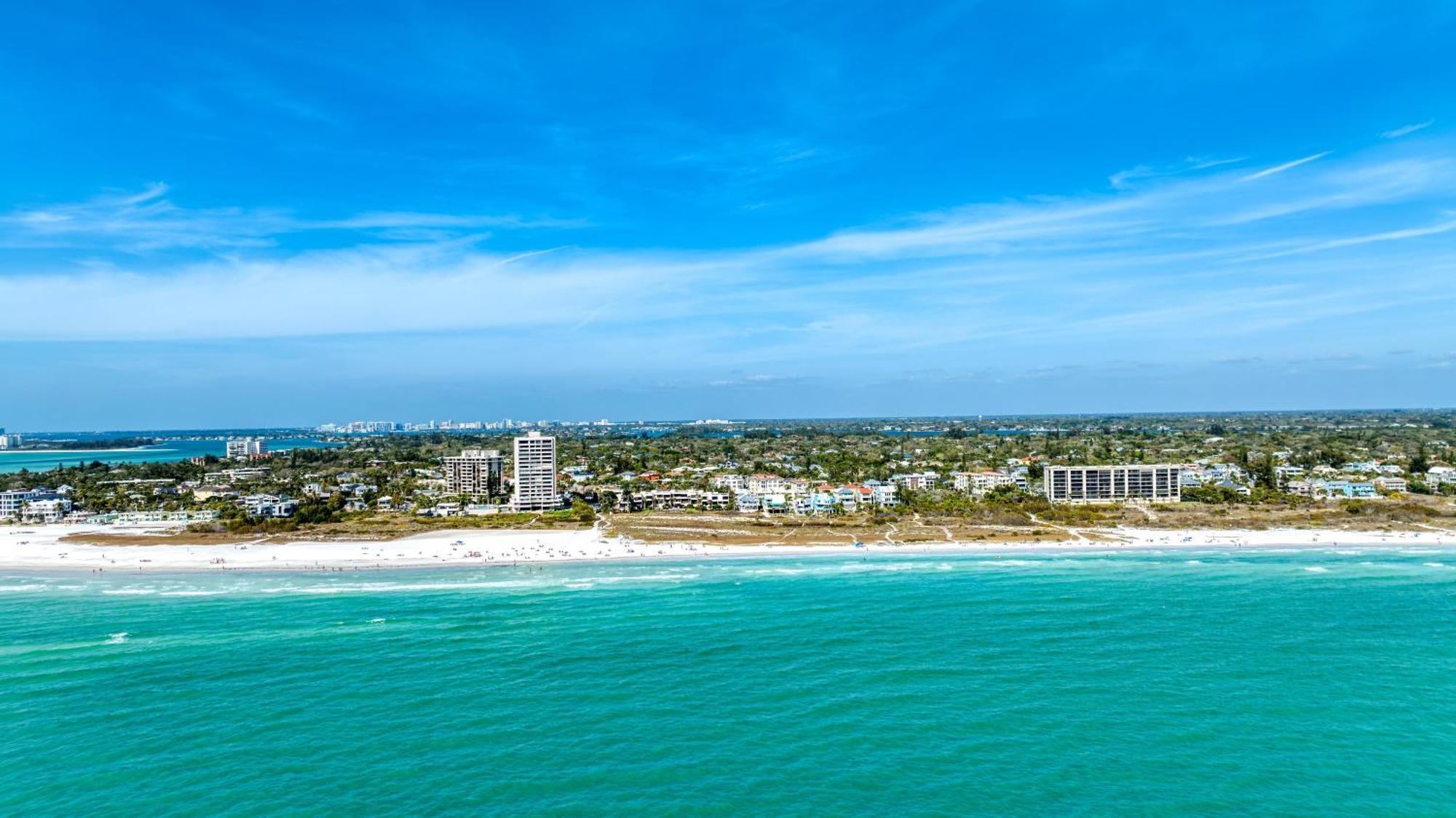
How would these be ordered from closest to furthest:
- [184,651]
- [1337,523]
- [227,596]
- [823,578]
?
[184,651] → [227,596] → [823,578] → [1337,523]

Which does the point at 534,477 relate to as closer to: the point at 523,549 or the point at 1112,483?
the point at 523,549

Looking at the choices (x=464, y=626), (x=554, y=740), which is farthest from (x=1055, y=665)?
(x=464, y=626)

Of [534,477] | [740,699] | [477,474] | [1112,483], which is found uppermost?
[534,477]

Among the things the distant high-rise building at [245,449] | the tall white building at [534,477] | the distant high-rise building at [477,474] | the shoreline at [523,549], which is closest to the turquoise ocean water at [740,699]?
the shoreline at [523,549]

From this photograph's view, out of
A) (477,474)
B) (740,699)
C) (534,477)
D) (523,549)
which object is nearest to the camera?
(740,699)

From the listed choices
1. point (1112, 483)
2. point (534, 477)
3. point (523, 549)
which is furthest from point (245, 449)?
point (1112, 483)

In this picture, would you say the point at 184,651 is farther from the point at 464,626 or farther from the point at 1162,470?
the point at 1162,470

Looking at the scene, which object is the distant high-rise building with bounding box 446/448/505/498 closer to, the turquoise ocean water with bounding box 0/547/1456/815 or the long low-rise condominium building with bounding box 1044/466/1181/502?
the turquoise ocean water with bounding box 0/547/1456/815
